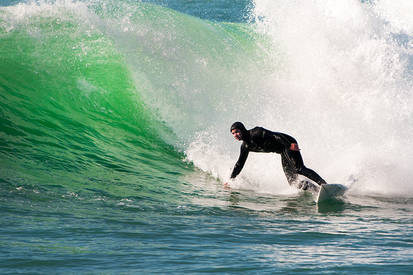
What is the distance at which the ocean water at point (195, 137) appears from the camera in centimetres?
451

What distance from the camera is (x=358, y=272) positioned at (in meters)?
3.89

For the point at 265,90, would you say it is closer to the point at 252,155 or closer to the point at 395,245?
the point at 252,155

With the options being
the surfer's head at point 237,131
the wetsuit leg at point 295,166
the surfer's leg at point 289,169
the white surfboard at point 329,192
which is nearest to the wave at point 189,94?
the surfer's leg at point 289,169

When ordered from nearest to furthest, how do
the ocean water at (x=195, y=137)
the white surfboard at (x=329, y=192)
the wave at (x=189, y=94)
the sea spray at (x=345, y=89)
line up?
the ocean water at (x=195, y=137)
the white surfboard at (x=329, y=192)
the wave at (x=189, y=94)
the sea spray at (x=345, y=89)

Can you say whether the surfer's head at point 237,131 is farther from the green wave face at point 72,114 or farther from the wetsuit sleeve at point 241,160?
the green wave face at point 72,114

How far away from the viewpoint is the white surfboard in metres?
6.91

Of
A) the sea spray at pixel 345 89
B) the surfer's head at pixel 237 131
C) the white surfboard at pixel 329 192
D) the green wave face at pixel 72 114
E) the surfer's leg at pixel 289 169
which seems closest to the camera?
the white surfboard at pixel 329 192

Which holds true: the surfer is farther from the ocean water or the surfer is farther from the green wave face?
the green wave face

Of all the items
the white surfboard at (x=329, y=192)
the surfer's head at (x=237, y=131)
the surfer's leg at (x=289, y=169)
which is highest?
the surfer's head at (x=237, y=131)

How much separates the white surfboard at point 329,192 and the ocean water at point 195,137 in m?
0.14

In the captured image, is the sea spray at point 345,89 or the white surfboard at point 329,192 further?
the sea spray at point 345,89

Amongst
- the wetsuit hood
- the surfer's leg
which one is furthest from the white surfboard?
the wetsuit hood

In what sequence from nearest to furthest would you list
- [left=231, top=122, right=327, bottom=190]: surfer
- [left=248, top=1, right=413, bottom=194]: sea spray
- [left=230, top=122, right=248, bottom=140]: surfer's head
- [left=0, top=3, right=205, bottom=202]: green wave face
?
1. [left=230, top=122, right=248, bottom=140]: surfer's head
2. [left=0, top=3, right=205, bottom=202]: green wave face
3. [left=231, top=122, right=327, bottom=190]: surfer
4. [left=248, top=1, right=413, bottom=194]: sea spray

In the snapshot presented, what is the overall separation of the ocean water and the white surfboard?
141 millimetres
